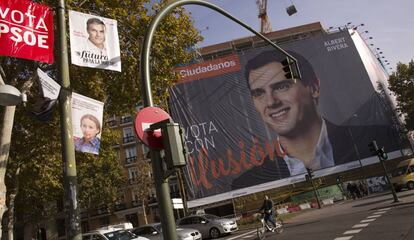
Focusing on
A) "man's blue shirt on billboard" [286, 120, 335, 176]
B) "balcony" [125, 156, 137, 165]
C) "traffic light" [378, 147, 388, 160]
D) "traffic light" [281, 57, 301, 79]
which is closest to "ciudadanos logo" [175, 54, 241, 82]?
"man's blue shirt on billboard" [286, 120, 335, 176]

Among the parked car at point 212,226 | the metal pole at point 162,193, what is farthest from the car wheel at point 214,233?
the metal pole at point 162,193

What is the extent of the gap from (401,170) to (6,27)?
93.6 ft

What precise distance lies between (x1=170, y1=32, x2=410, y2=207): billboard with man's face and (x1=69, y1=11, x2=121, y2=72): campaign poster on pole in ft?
114

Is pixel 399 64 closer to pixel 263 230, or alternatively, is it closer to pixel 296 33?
pixel 296 33

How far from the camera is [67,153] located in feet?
20.2

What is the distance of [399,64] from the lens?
5319cm

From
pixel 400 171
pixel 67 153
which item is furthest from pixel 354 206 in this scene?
pixel 67 153

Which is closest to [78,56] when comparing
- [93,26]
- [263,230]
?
[93,26]

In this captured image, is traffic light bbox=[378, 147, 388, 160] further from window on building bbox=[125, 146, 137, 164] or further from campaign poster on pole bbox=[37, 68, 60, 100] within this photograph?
window on building bbox=[125, 146, 137, 164]

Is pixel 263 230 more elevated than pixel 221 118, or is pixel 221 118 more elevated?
pixel 221 118

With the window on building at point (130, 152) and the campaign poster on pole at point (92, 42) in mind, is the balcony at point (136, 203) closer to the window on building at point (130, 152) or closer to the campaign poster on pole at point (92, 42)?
the window on building at point (130, 152)

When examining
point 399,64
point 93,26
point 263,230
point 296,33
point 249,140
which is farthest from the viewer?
point 296,33

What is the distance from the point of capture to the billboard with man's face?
4356 centimetres

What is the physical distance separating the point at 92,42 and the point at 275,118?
3907 cm
